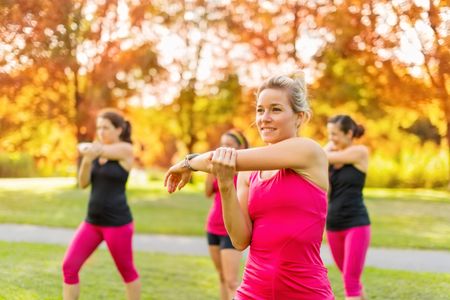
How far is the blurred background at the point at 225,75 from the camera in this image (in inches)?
301

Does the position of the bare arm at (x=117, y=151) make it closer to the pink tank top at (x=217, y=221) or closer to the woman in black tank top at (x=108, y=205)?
the woman in black tank top at (x=108, y=205)

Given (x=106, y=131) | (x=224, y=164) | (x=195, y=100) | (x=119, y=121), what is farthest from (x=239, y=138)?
(x=195, y=100)

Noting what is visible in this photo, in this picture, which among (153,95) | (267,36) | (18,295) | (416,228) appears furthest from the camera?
(153,95)

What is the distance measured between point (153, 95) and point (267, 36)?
15.1 feet

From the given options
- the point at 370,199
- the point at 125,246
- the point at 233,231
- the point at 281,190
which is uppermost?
the point at 281,190

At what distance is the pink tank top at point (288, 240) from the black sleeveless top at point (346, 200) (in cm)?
318

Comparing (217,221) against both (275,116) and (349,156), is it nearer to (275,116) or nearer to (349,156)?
(349,156)

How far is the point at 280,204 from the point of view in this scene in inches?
102

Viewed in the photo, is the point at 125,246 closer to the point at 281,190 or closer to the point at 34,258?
the point at 281,190

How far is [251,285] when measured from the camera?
2650 millimetres

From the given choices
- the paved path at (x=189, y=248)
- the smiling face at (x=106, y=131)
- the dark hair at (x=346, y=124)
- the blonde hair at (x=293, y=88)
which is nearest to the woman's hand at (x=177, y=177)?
the blonde hair at (x=293, y=88)

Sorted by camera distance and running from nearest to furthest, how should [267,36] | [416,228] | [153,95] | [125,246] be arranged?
[125,246]
[416,228]
[267,36]
[153,95]

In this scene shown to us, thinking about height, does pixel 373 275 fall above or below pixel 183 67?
below

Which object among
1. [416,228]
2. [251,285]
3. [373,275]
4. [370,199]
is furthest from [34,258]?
[370,199]
